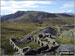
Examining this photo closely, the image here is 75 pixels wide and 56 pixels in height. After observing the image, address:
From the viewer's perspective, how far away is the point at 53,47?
28.8 metres

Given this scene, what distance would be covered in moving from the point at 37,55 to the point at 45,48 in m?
5.16

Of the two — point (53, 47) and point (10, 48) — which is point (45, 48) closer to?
point (53, 47)

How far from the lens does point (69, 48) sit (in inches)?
1014

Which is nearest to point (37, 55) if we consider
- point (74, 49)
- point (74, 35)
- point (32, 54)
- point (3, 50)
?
point (32, 54)

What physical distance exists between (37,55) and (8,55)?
19.3 feet

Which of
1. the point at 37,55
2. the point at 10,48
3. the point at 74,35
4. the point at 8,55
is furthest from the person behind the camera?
the point at 74,35

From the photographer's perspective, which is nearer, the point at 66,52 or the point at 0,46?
the point at 66,52

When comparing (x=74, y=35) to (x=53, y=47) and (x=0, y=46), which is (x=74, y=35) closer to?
(x=53, y=47)

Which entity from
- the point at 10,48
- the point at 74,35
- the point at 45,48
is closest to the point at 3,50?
the point at 10,48

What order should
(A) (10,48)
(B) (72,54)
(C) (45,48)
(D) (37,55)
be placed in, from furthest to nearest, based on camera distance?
(A) (10,48) → (C) (45,48) → (D) (37,55) → (B) (72,54)

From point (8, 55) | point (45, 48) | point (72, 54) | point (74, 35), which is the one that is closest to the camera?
point (72, 54)

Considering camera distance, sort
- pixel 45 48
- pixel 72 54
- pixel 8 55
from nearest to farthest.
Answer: pixel 72 54 → pixel 8 55 → pixel 45 48

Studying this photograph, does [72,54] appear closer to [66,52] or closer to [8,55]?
[66,52]

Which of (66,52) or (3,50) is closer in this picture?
(66,52)
